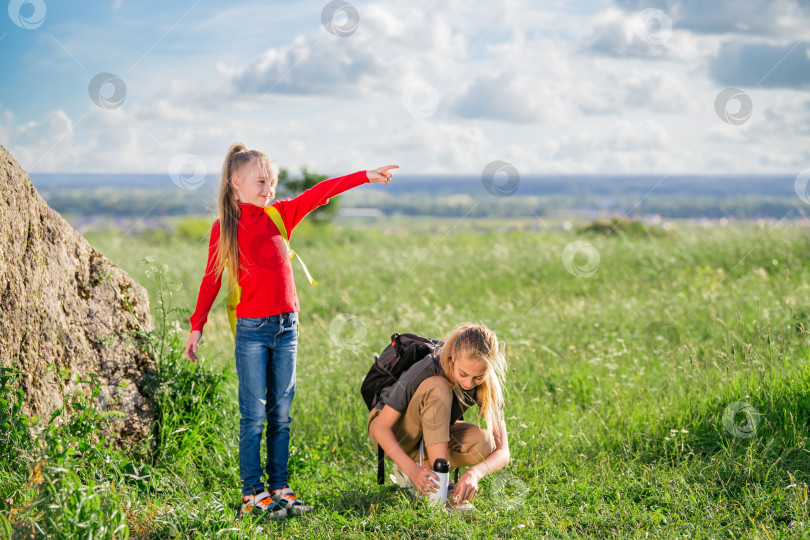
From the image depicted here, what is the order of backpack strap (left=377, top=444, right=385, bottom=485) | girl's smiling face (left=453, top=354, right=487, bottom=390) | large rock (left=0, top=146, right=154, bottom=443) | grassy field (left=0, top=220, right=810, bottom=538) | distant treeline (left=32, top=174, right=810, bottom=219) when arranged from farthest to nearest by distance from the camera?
distant treeline (left=32, top=174, right=810, bottom=219) → backpack strap (left=377, top=444, right=385, bottom=485) → large rock (left=0, top=146, right=154, bottom=443) → girl's smiling face (left=453, top=354, right=487, bottom=390) → grassy field (left=0, top=220, right=810, bottom=538)

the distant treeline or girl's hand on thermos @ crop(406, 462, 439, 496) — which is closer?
girl's hand on thermos @ crop(406, 462, 439, 496)

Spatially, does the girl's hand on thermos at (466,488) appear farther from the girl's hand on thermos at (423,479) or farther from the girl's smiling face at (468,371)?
the girl's smiling face at (468,371)

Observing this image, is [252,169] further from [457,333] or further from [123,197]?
[123,197]

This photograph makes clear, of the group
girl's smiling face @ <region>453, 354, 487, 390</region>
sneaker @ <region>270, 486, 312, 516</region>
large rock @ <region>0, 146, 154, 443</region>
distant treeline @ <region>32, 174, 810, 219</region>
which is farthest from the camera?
distant treeline @ <region>32, 174, 810, 219</region>

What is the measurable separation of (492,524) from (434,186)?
12703 cm

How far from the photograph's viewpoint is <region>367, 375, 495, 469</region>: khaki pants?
3.69 meters

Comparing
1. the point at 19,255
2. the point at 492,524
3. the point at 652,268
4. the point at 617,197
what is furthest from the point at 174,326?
the point at 617,197

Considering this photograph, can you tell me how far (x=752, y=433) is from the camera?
418 centimetres
